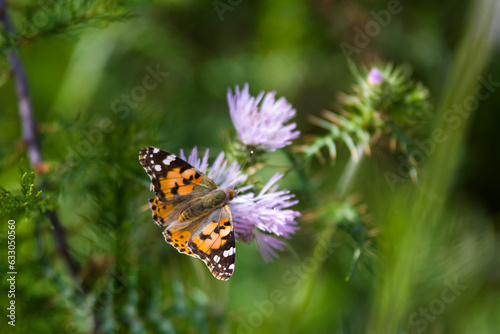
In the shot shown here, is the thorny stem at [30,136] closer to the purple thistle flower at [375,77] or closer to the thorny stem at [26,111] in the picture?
the thorny stem at [26,111]

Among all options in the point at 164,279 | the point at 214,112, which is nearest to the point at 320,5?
the point at 214,112

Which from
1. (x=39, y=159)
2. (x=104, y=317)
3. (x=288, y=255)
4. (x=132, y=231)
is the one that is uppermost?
(x=39, y=159)

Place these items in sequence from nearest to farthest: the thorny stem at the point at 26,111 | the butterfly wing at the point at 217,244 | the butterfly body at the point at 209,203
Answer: the butterfly wing at the point at 217,244
the butterfly body at the point at 209,203
the thorny stem at the point at 26,111

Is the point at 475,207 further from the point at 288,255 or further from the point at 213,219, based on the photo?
the point at 213,219

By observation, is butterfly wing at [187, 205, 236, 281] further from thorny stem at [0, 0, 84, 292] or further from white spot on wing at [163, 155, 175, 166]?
thorny stem at [0, 0, 84, 292]

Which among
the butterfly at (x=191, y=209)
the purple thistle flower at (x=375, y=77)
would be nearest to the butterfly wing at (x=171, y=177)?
the butterfly at (x=191, y=209)

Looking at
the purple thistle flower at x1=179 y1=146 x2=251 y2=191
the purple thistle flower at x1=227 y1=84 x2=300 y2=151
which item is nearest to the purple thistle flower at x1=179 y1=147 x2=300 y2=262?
the purple thistle flower at x1=179 y1=146 x2=251 y2=191
